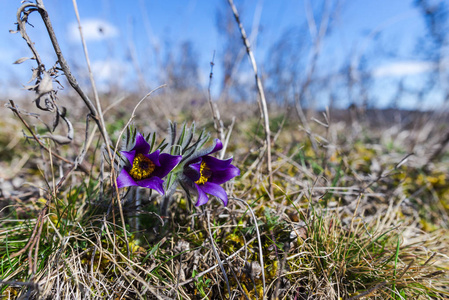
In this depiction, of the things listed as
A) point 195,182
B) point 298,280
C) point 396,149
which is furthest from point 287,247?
point 396,149

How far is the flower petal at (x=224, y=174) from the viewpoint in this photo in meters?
1.33

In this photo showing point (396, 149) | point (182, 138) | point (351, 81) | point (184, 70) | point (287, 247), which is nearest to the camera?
point (182, 138)

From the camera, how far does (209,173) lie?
1349 millimetres

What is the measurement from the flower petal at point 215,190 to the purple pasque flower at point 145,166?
0.19m

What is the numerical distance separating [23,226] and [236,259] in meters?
1.09

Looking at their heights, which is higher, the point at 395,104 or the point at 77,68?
the point at 77,68

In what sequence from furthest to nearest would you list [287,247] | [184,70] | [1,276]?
[184,70] → [287,247] → [1,276]

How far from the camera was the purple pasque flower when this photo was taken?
1126mm

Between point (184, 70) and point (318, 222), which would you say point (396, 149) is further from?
point (184, 70)

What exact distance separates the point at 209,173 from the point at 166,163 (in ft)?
0.79

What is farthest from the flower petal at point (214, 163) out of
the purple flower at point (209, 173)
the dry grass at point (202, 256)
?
the dry grass at point (202, 256)

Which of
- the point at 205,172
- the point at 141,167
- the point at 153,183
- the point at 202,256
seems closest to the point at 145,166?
the point at 141,167

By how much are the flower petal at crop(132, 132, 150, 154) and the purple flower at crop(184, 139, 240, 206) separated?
201 millimetres

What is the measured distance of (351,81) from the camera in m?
3.34
